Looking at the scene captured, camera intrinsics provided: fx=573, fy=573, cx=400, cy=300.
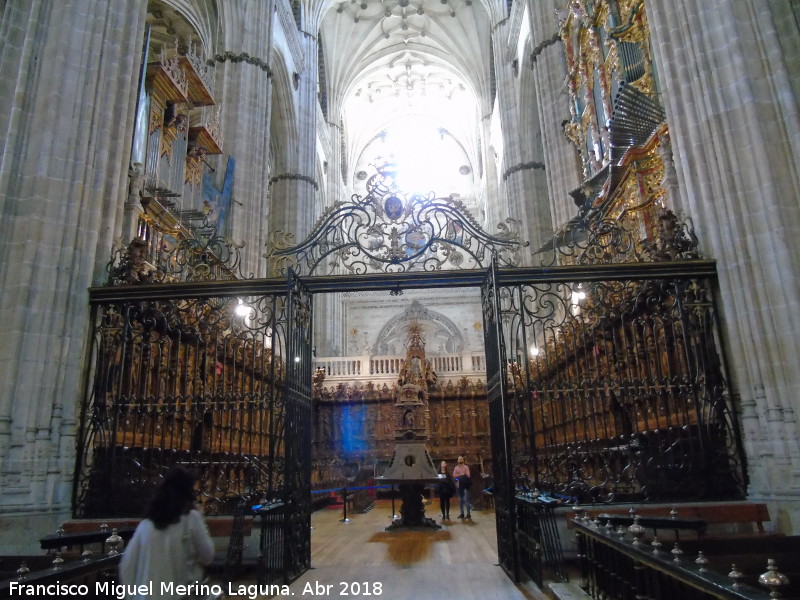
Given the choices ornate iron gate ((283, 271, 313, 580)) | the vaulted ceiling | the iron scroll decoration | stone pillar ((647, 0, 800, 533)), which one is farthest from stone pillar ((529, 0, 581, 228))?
ornate iron gate ((283, 271, 313, 580))

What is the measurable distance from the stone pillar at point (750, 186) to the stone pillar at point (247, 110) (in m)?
9.53

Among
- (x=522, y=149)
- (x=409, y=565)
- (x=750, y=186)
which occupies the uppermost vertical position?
(x=522, y=149)

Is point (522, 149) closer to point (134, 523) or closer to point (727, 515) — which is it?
point (727, 515)

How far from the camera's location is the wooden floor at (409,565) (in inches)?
167

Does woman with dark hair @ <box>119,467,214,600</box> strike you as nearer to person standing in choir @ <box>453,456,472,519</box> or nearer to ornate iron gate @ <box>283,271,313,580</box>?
ornate iron gate @ <box>283,271,313,580</box>

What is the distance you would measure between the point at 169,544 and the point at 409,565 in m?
3.50

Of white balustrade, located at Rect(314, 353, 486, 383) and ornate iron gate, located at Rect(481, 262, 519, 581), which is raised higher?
white balustrade, located at Rect(314, 353, 486, 383)

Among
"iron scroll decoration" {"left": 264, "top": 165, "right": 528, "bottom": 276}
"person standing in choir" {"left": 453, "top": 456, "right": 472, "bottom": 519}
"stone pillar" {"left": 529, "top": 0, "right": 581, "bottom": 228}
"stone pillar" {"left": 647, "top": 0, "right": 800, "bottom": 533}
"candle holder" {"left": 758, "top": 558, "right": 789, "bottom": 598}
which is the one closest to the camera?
"candle holder" {"left": 758, "top": 558, "right": 789, "bottom": 598}

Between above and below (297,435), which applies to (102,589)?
below

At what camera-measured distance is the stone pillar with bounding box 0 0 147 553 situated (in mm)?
5109

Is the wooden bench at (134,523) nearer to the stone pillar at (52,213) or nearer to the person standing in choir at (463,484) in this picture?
the stone pillar at (52,213)

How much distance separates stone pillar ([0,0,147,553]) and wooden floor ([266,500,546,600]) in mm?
2576

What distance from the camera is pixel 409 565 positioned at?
535 cm

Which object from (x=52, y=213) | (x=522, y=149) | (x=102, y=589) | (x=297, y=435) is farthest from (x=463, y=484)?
(x=522, y=149)
